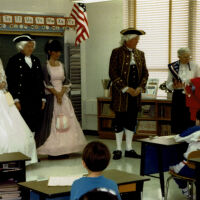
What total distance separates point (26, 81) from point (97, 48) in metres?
2.90

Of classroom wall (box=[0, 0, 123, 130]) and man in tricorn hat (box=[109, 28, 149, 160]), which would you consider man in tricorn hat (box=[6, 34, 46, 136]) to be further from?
classroom wall (box=[0, 0, 123, 130])

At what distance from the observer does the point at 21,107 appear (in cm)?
662

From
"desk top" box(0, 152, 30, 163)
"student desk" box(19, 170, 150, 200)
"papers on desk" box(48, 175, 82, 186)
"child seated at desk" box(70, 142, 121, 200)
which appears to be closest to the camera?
"child seated at desk" box(70, 142, 121, 200)

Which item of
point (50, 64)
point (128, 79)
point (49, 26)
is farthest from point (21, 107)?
point (49, 26)

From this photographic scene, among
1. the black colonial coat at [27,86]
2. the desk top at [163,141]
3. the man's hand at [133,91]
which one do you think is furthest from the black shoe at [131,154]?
the desk top at [163,141]

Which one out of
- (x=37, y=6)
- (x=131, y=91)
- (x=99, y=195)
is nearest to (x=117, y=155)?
(x=131, y=91)

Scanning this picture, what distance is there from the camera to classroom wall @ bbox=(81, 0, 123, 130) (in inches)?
355

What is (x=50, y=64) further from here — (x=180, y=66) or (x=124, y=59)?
(x=180, y=66)

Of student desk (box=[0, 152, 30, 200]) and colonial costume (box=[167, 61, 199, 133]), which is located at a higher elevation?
colonial costume (box=[167, 61, 199, 133])

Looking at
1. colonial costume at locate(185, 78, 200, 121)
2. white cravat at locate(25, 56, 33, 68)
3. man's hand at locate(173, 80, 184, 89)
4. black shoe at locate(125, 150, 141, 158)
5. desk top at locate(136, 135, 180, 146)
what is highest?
white cravat at locate(25, 56, 33, 68)

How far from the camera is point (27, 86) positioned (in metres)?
6.61

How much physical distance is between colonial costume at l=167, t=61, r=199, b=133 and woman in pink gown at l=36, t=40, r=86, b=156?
4.84ft

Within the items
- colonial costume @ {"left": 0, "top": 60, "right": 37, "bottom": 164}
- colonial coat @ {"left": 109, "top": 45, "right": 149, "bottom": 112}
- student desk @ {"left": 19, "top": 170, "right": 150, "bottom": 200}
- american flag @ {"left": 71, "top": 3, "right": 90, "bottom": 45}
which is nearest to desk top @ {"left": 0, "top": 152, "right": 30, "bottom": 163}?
student desk @ {"left": 19, "top": 170, "right": 150, "bottom": 200}

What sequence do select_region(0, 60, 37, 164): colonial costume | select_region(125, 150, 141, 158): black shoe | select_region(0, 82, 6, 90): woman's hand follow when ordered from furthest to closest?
select_region(125, 150, 141, 158): black shoe
select_region(0, 82, 6, 90): woman's hand
select_region(0, 60, 37, 164): colonial costume
